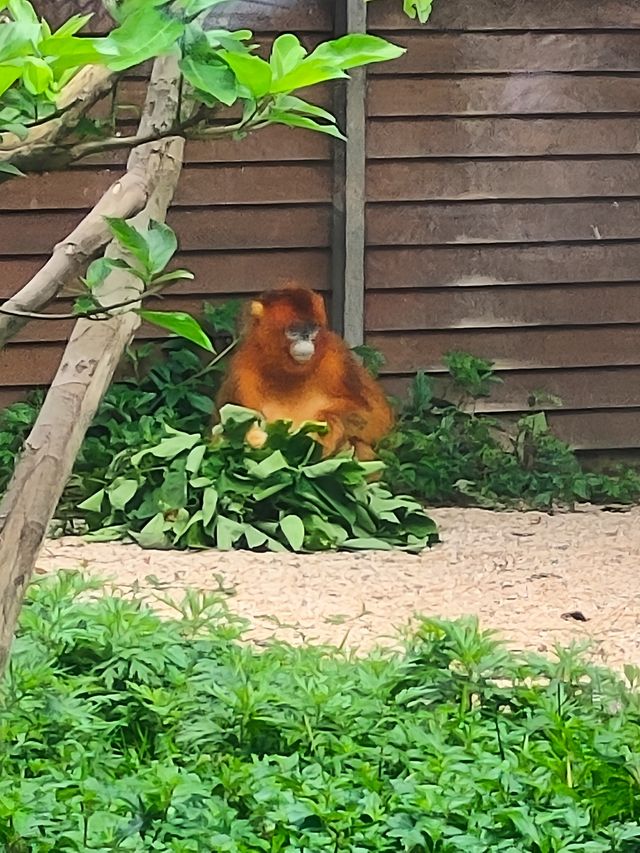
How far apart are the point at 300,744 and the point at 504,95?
3.93m

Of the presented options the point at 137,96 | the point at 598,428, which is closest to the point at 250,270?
the point at 137,96

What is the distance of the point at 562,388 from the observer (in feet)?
20.2

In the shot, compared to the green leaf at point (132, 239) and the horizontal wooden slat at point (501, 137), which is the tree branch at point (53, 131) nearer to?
the green leaf at point (132, 239)

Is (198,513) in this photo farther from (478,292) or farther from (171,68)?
(171,68)

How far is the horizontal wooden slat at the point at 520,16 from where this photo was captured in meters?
5.76

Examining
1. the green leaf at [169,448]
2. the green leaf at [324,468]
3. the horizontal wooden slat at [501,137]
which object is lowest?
the green leaf at [324,468]

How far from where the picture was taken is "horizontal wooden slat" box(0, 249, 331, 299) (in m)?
5.86

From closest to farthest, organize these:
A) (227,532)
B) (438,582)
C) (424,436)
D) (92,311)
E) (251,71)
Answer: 1. (251,71)
2. (92,311)
3. (438,582)
4. (227,532)
5. (424,436)

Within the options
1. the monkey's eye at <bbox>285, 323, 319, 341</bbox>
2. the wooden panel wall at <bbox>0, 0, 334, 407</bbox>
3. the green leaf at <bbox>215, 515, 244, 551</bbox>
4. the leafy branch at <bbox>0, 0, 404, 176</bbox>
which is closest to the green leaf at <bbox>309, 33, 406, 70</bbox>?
the leafy branch at <bbox>0, 0, 404, 176</bbox>

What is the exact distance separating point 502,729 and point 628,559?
6.24 ft

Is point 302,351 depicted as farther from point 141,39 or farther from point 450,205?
point 141,39

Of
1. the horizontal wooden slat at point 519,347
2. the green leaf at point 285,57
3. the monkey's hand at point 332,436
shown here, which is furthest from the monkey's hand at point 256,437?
the green leaf at point 285,57

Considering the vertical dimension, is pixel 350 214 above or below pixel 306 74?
above

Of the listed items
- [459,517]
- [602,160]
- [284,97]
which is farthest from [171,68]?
[602,160]
